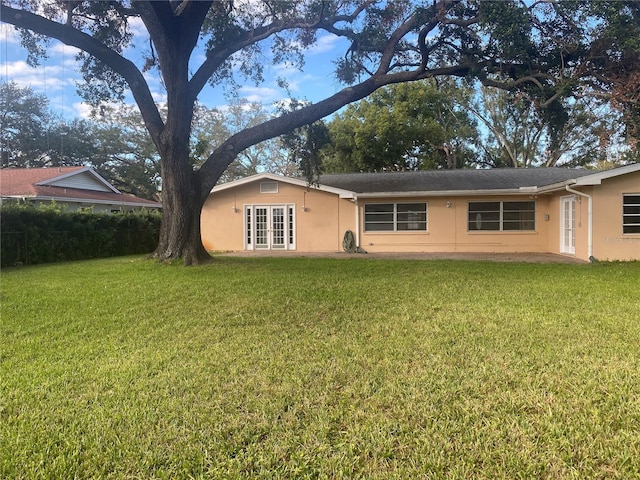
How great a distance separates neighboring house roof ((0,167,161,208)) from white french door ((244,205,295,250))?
8.87 meters

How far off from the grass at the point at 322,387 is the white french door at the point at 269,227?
9883 mm

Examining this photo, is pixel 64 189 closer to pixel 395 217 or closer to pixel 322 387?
pixel 395 217

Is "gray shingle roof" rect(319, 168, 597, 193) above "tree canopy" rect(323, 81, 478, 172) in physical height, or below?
below

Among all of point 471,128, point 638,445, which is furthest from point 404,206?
point 471,128

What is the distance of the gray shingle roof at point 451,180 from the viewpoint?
1484 centimetres

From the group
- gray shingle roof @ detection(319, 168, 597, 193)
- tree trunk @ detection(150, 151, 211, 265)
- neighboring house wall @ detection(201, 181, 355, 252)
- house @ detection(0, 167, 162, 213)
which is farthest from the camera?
house @ detection(0, 167, 162, 213)

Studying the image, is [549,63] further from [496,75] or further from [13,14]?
[13,14]

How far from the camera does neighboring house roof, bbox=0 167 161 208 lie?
17516 mm

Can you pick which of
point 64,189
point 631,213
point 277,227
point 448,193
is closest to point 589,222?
point 631,213

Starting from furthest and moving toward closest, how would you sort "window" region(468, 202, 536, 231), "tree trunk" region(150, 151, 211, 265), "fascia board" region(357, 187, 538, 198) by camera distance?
"window" region(468, 202, 536, 231), "fascia board" region(357, 187, 538, 198), "tree trunk" region(150, 151, 211, 265)

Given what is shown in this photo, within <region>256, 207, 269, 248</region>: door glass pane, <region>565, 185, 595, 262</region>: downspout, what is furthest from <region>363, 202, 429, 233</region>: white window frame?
<region>565, 185, 595, 262</region>: downspout

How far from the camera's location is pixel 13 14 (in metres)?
9.24

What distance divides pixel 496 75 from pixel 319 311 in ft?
31.3

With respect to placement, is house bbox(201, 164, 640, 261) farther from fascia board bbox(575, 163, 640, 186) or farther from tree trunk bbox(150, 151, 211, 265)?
tree trunk bbox(150, 151, 211, 265)
